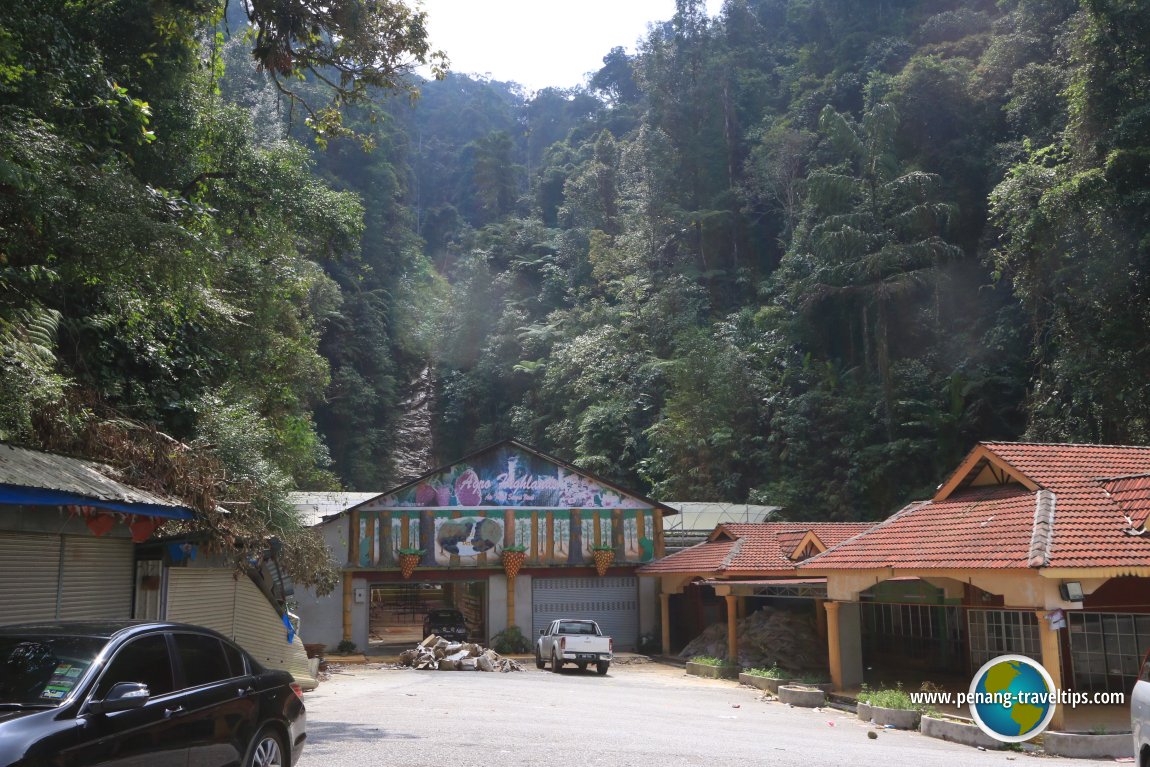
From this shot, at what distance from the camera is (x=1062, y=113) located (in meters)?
35.3

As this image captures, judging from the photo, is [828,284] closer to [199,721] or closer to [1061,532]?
[1061,532]

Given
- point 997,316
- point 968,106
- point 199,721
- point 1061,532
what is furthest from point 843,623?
point 968,106

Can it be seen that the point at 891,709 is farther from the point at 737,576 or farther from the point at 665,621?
the point at 665,621

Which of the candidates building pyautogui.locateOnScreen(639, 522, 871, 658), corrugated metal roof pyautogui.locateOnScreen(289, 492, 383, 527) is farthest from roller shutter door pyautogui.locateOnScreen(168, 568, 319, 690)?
corrugated metal roof pyautogui.locateOnScreen(289, 492, 383, 527)

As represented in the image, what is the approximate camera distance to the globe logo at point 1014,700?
42.2ft

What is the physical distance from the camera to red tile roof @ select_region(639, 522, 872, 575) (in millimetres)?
23703

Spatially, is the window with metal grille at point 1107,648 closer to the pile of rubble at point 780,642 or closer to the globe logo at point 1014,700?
the globe logo at point 1014,700

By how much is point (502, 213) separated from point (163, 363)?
221ft

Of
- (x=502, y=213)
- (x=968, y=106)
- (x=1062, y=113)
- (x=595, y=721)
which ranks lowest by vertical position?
(x=595, y=721)

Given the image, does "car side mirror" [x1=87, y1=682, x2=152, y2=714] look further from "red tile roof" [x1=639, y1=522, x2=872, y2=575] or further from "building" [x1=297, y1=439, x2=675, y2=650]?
"building" [x1=297, y1=439, x2=675, y2=650]

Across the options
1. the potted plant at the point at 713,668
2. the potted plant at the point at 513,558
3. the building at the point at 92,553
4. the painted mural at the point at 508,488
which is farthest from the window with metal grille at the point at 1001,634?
the potted plant at the point at 513,558

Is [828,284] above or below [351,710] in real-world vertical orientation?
above

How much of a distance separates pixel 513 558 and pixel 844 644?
13.4 meters

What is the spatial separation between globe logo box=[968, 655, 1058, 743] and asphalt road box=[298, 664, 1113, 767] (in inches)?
24.5
